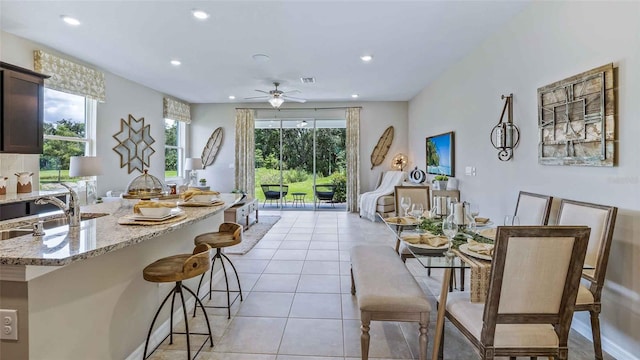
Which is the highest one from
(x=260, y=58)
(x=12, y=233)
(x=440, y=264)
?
(x=260, y=58)

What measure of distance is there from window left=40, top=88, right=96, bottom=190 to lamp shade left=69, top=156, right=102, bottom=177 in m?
0.49

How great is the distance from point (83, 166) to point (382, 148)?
6.29 m

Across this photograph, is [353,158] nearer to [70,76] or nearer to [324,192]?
[324,192]

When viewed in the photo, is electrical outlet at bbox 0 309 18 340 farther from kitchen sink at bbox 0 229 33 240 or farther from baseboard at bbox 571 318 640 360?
baseboard at bbox 571 318 640 360

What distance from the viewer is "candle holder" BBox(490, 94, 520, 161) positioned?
3377mm

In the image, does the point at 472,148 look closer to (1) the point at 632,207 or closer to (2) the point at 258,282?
(1) the point at 632,207

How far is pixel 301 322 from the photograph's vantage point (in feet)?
8.47

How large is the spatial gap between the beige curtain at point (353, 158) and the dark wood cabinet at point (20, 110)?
6.04 m

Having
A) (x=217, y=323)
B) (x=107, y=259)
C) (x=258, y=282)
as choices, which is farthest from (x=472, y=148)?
(x=107, y=259)

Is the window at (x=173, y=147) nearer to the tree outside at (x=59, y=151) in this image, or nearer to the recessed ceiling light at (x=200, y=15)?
the tree outside at (x=59, y=151)

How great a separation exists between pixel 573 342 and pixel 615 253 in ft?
2.28

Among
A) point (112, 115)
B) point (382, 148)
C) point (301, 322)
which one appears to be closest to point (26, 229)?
point (301, 322)

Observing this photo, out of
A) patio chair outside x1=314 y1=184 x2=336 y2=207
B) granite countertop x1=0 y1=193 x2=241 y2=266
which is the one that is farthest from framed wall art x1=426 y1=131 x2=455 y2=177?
granite countertop x1=0 y1=193 x2=241 y2=266

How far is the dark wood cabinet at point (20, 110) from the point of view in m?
3.45
